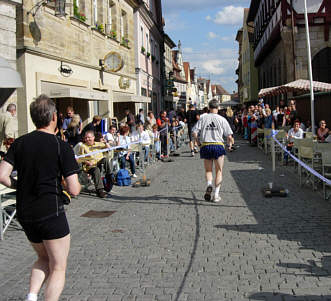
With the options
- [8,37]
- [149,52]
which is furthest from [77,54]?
[149,52]

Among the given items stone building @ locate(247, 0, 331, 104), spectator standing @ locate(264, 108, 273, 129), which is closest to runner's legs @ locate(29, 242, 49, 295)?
spectator standing @ locate(264, 108, 273, 129)

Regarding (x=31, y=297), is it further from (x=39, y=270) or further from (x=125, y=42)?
(x=125, y=42)

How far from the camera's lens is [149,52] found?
31.2m

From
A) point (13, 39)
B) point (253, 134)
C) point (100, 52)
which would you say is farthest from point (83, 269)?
point (253, 134)

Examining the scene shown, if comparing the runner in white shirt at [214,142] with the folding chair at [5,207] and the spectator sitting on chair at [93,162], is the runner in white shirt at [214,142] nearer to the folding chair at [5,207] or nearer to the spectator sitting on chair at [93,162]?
the spectator sitting on chair at [93,162]

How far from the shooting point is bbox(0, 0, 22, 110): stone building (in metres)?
11.6

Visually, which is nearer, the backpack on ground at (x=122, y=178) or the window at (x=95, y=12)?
the backpack on ground at (x=122, y=178)

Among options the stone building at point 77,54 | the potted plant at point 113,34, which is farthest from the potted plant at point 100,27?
the potted plant at point 113,34

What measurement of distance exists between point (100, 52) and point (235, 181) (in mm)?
10377

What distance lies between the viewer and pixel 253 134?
21.3 meters

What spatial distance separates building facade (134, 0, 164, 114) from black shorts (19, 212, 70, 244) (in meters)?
21.5

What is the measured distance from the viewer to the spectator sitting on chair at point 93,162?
9.63m

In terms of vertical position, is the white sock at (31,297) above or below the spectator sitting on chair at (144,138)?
below

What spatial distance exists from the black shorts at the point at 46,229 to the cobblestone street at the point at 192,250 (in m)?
Answer: 1.05
